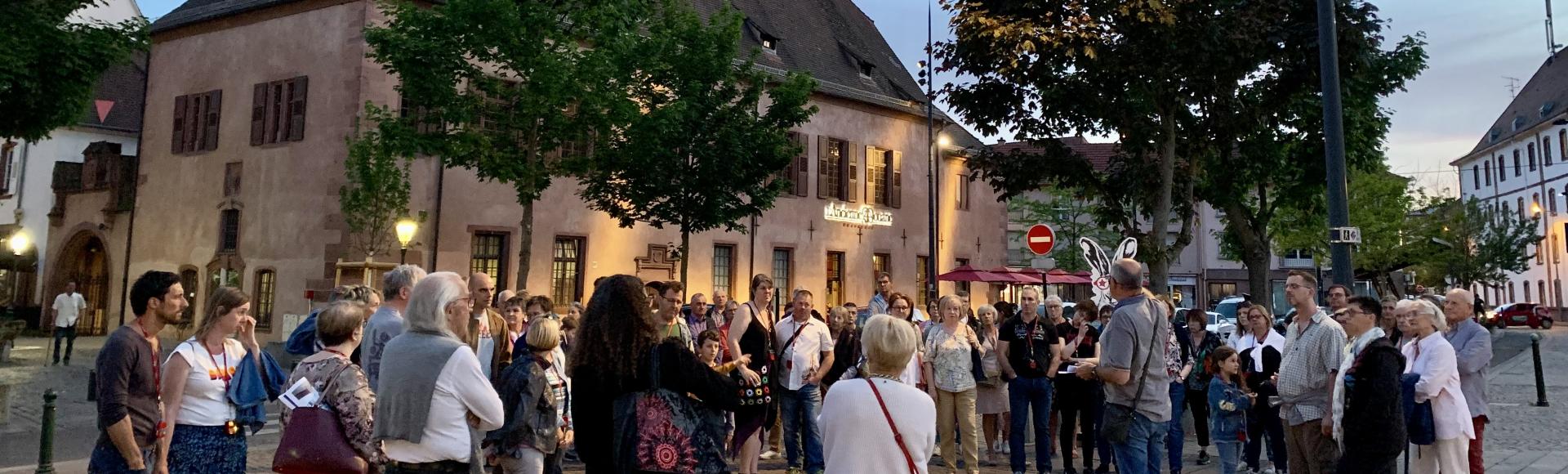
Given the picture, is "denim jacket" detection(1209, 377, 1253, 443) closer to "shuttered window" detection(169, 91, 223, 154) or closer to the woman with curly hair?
the woman with curly hair

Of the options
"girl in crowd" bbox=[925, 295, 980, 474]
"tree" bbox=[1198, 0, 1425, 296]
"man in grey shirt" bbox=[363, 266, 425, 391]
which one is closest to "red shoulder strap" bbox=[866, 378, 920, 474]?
"man in grey shirt" bbox=[363, 266, 425, 391]

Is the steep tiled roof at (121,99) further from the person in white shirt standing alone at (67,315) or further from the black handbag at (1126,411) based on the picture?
the black handbag at (1126,411)

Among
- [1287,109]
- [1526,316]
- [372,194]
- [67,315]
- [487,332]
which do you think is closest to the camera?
[487,332]


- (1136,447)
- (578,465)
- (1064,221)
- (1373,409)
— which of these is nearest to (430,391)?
(1136,447)

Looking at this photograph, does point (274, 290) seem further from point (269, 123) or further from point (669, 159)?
point (669, 159)

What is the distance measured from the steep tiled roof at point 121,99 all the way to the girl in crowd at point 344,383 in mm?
35545

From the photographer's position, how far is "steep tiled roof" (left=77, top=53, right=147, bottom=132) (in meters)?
34.2

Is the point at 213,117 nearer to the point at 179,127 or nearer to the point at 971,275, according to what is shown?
the point at 179,127

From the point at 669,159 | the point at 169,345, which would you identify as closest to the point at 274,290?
the point at 169,345

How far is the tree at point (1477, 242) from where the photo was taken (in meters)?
53.0

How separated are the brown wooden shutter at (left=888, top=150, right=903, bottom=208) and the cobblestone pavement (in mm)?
16342

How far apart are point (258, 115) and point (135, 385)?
70.9 ft

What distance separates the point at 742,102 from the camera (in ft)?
74.6

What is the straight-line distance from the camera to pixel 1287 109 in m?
17.3
